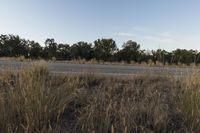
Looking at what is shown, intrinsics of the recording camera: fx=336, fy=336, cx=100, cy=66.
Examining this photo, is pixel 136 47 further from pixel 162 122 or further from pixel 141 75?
pixel 162 122

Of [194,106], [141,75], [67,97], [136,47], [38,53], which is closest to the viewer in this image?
[194,106]

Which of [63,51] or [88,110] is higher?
[63,51]

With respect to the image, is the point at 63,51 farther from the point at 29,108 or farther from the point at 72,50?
the point at 29,108

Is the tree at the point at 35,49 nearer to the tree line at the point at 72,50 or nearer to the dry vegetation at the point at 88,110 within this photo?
the tree line at the point at 72,50

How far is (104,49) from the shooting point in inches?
1476

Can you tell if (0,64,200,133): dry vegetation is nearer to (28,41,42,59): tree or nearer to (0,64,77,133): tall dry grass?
(0,64,77,133): tall dry grass

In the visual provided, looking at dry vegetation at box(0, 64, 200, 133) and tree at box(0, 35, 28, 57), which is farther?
tree at box(0, 35, 28, 57)

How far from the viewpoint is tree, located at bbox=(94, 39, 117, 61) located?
3722cm

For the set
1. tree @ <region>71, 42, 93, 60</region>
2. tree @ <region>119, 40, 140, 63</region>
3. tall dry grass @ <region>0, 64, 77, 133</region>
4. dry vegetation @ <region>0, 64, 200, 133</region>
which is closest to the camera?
tall dry grass @ <region>0, 64, 77, 133</region>

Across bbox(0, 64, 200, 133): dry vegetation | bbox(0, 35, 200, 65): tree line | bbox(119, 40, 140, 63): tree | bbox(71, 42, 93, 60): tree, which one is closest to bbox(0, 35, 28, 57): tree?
bbox(0, 35, 200, 65): tree line

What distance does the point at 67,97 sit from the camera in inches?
218

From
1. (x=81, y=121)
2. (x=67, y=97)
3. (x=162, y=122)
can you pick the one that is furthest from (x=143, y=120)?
(x=67, y=97)

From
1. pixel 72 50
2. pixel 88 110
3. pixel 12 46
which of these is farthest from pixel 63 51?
pixel 88 110

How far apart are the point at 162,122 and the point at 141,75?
3.57 metres
